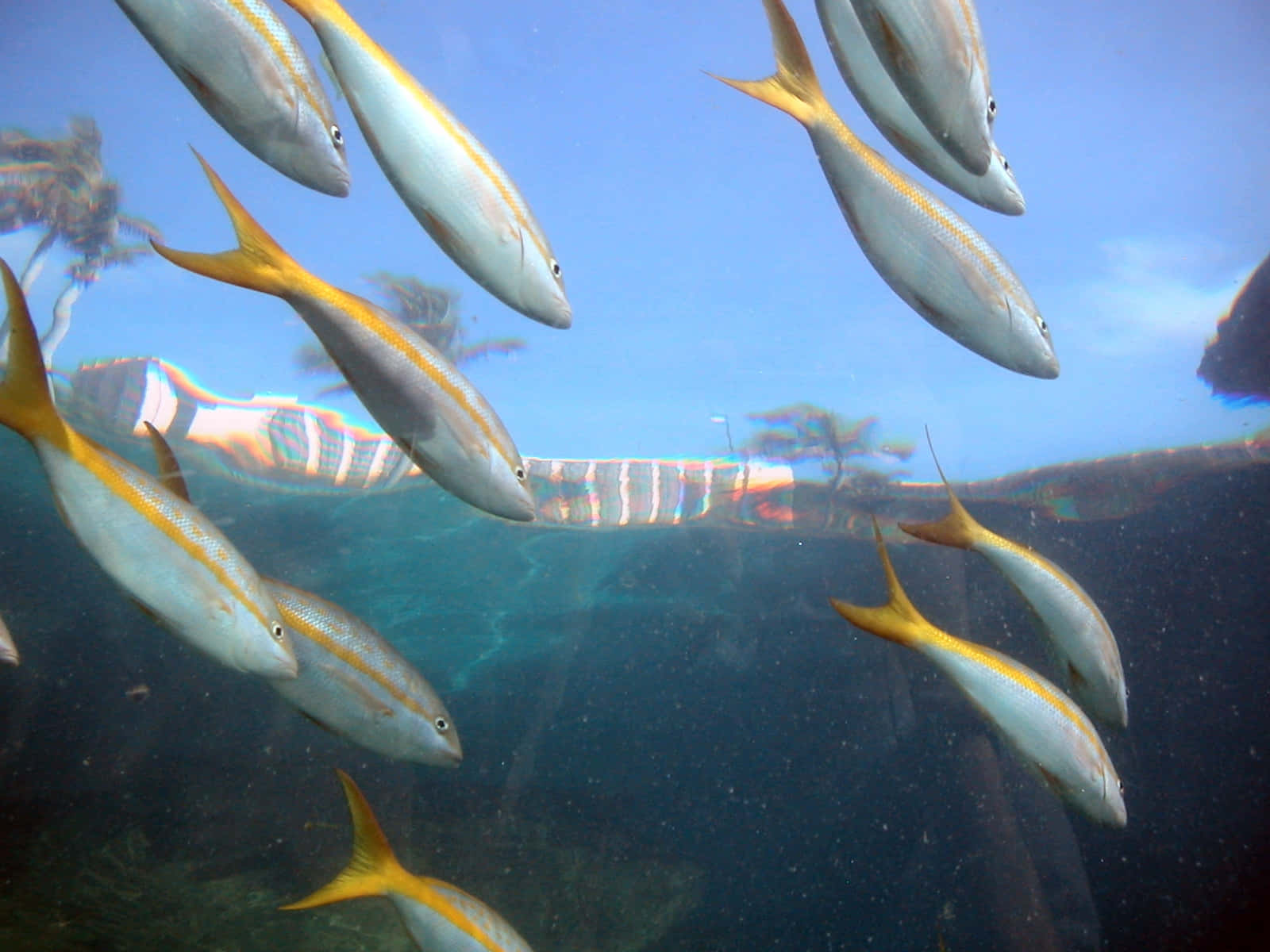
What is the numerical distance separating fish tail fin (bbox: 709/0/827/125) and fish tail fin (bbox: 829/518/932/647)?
1224mm

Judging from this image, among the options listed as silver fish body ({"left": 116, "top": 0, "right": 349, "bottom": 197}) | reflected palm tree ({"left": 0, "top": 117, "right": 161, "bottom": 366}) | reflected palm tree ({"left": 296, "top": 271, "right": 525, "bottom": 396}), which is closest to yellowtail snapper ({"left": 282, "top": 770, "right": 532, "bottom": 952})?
silver fish body ({"left": 116, "top": 0, "right": 349, "bottom": 197})

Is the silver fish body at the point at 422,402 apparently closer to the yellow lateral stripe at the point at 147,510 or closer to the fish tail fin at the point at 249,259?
the fish tail fin at the point at 249,259

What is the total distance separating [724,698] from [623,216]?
933 inches

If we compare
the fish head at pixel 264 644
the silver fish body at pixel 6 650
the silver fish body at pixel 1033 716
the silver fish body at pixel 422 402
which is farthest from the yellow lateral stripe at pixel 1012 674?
the silver fish body at pixel 6 650

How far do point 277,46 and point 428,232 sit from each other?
1.60ft

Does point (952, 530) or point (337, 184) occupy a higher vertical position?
point (337, 184)

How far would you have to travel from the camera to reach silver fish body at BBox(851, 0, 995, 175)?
132 centimetres

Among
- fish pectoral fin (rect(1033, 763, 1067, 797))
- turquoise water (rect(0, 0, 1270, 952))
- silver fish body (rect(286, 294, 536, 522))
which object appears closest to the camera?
silver fish body (rect(286, 294, 536, 522))

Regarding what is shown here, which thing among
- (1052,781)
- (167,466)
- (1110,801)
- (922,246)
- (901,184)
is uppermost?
(901,184)

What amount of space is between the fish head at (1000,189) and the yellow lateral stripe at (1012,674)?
1314 millimetres

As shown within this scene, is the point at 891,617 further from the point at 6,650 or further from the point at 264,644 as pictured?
the point at 6,650

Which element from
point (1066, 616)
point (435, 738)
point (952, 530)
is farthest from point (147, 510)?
point (1066, 616)

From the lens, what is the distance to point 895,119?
5.14ft

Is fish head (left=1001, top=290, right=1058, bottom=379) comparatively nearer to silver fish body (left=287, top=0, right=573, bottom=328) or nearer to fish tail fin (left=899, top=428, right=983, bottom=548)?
fish tail fin (left=899, top=428, right=983, bottom=548)
